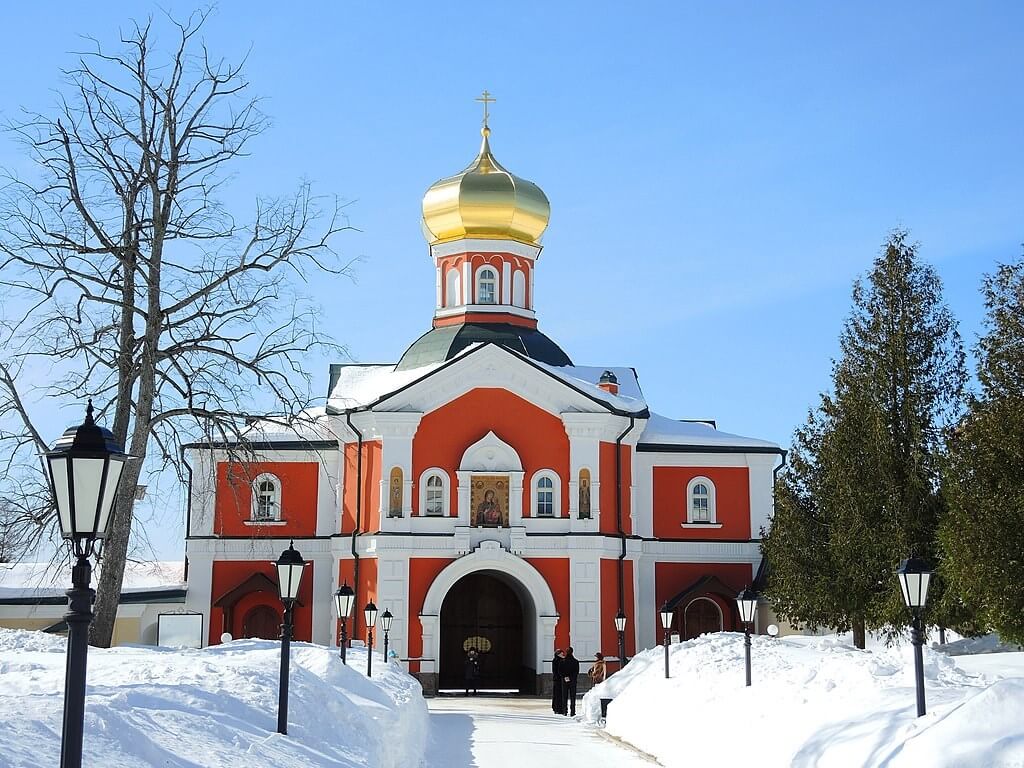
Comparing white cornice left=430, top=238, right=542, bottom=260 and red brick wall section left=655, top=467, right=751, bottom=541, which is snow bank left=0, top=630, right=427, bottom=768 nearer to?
red brick wall section left=655, top=467, right=751, bottom=541

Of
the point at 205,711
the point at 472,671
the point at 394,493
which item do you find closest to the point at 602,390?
the point at 394,493

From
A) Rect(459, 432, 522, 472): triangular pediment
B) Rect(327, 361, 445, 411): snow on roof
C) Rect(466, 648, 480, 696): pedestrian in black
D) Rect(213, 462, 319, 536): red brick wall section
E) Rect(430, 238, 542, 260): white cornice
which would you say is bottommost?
Rect(466, 648, 480, 696): pedestrian in black

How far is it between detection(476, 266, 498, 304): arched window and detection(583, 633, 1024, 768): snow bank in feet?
47.5

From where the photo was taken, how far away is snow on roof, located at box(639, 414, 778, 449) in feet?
103

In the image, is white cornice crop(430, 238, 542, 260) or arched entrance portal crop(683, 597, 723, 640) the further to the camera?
white cornice crop(430, 238, 542, 260)

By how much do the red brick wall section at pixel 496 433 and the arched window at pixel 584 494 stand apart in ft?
1.16

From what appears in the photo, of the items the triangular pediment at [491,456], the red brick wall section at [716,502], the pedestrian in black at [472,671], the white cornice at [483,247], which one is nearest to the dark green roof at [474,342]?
the white cornice at [483,247]

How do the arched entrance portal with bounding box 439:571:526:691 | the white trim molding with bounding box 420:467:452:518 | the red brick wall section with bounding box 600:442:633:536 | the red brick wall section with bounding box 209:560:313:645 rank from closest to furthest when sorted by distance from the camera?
the white trim molding with bounding box 420:467:452:518 → the red brick wall section with bounding box 600:442:633:536 → the red brick wall section with bounding box 209:560:313:645 → the arched entrance portal with bounding box 439:571:526:691

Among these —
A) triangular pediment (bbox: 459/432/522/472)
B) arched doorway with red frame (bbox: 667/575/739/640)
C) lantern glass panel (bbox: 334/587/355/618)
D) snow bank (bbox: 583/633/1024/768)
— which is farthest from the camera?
arched doorway with red frame (bbox: 667/575/739/640)

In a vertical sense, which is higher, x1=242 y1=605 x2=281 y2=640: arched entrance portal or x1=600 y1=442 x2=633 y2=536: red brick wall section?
x1=600 y1=442 x2=633 y2=536: red brick wall section

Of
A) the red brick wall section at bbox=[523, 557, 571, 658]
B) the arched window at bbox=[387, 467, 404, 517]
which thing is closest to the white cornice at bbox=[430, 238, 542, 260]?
the arched window at bbox=[387, 467, 404, 517]

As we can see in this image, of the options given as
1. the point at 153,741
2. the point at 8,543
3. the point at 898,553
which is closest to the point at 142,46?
the point at 8,543

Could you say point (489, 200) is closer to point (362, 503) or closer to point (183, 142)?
point (362, 503)

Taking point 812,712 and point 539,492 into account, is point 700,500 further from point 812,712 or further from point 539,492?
point 812,712
